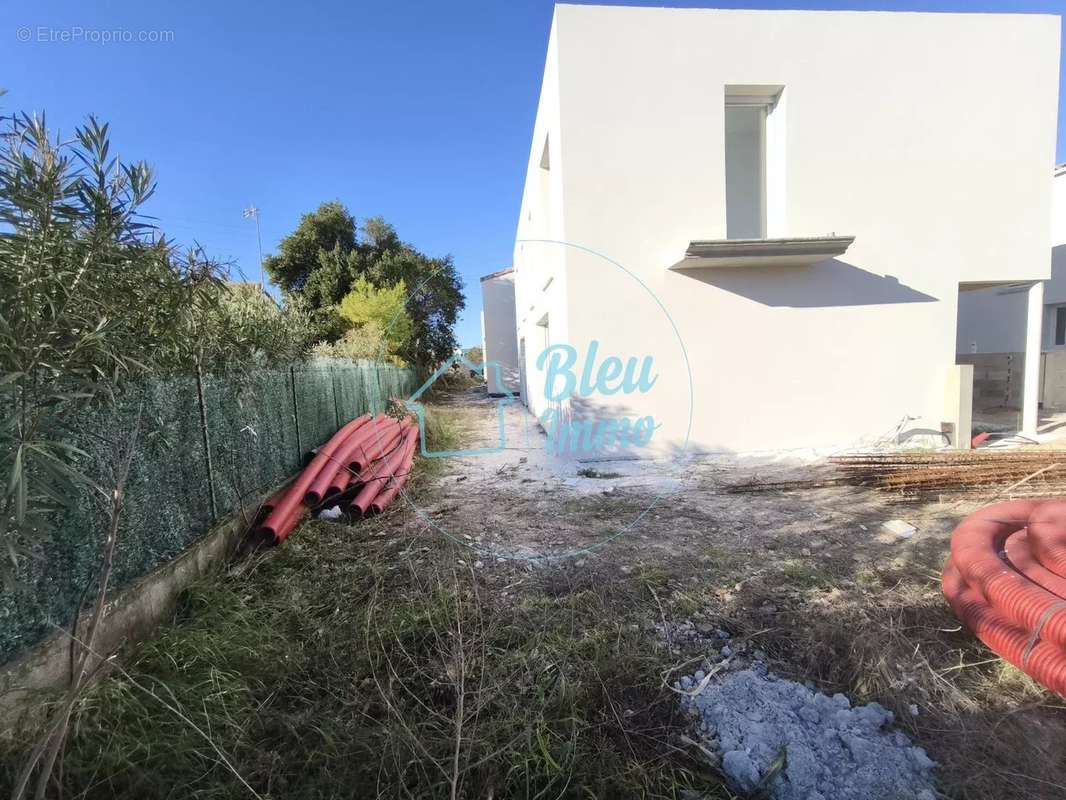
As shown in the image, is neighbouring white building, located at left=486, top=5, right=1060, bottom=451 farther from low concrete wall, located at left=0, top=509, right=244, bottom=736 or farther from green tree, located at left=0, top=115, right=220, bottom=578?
green tree, located at left=0, top=115, right=220, bottom=578

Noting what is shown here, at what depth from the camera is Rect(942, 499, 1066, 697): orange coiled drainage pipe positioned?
80.5 inches

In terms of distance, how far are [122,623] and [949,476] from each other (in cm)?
745

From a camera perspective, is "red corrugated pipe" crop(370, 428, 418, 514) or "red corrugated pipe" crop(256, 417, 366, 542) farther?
"red corrugated pipe" crop(370, 428, 418, 514)

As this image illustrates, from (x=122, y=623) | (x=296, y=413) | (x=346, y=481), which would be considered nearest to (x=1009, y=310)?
(x=346, y=481)

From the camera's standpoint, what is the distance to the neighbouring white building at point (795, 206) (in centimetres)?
664

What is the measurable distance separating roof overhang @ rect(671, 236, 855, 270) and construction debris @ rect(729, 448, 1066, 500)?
285 centimetres

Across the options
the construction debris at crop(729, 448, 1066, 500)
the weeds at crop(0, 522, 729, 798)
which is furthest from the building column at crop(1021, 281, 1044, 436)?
the weeds at crop(0, 522, 729, 798)

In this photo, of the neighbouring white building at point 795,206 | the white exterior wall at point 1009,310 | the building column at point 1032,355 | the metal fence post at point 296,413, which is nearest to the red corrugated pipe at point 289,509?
the metal fence post at point 296,413

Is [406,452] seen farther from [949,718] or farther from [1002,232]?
[1002,232]

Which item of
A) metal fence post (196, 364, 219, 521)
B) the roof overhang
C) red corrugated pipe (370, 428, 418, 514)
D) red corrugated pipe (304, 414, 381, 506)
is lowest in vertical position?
red corrugated pipe (370, 428, 418, 514)

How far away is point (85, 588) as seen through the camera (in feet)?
7.57

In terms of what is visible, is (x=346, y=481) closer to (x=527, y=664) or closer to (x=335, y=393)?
(x=335, y=393)

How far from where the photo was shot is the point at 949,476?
5.20m

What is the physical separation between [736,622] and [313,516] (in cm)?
376
